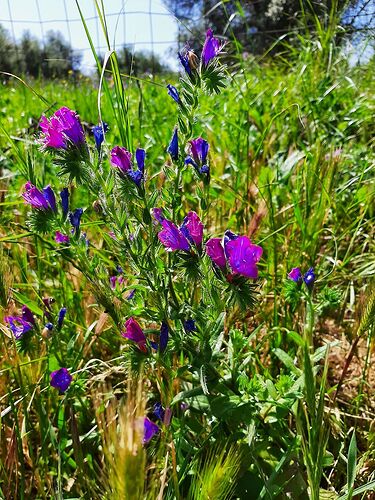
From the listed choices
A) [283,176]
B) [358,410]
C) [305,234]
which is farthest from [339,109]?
[358,410]

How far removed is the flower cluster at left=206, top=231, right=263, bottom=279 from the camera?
0.83 meters

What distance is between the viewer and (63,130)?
0.91 meters

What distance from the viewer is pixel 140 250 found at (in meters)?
0.99

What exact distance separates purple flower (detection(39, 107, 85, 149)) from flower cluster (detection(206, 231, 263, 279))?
30 cm

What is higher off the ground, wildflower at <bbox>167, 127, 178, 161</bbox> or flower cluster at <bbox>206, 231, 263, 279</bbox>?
wildflower at <bbox>167, 127, 178, 161</bbox>

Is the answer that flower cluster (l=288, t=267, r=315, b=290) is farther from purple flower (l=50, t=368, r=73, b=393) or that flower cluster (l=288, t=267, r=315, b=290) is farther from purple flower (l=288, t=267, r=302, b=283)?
purple flower (l=50, t=368, r=73, b=393)

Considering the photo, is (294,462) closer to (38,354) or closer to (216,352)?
(216,352)

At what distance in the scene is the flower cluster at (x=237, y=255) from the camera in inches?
32.9

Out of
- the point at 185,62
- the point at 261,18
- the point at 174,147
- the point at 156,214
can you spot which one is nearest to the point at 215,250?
A: the point at 156,214

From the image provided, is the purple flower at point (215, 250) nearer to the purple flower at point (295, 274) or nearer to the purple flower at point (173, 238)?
the purple flower at point (173, 238)

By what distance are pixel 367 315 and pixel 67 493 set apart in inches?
26.5

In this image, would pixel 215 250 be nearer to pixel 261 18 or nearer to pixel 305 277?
pixel 305 277

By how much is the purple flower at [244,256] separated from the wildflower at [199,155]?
0.31 meters

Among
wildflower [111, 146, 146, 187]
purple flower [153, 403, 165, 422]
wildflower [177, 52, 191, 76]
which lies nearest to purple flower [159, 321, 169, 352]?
purple flower [153, 403, 165, 422]
